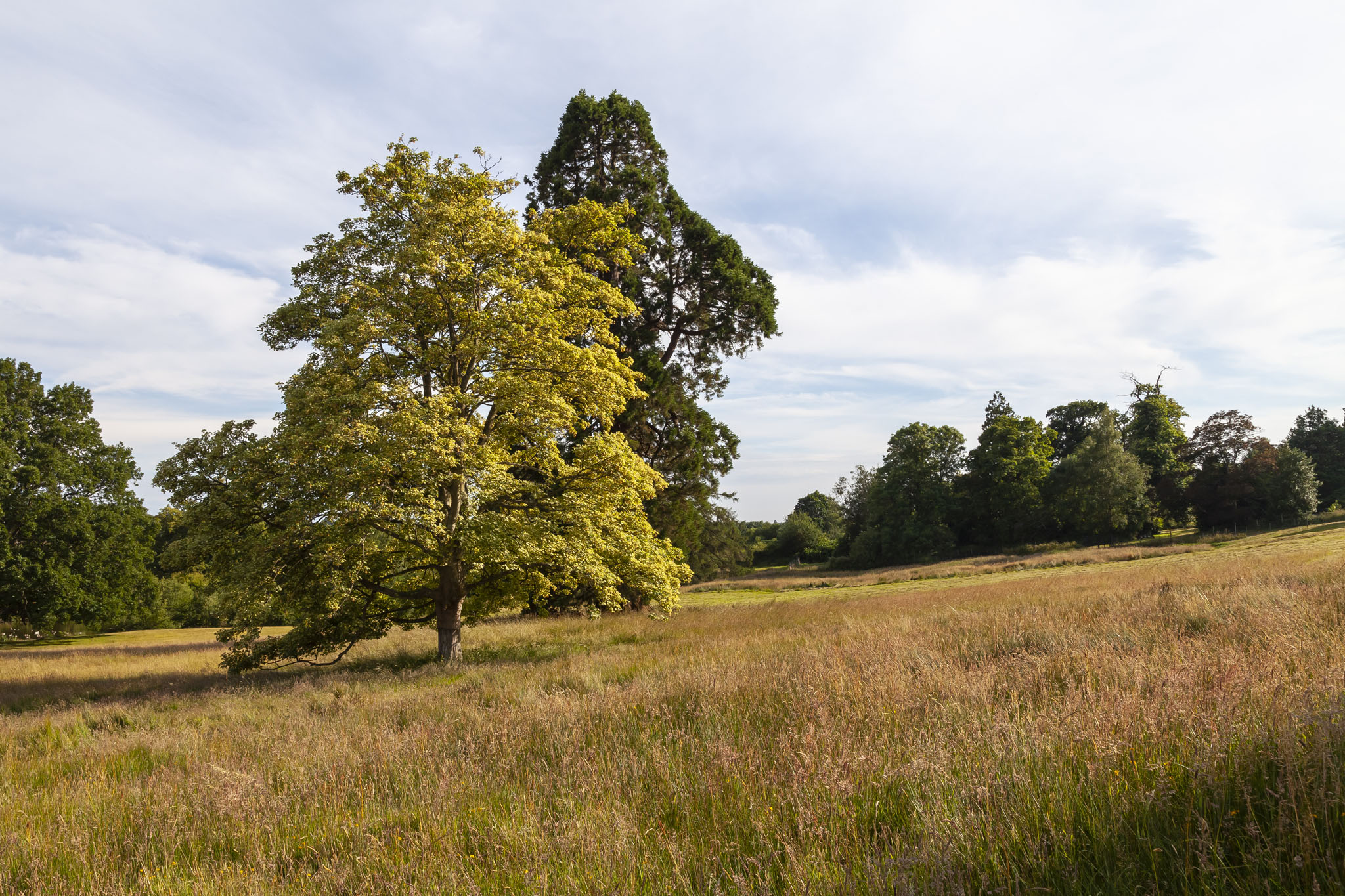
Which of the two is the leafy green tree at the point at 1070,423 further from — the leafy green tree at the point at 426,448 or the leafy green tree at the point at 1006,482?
the leafy green tree at the point at 426,448

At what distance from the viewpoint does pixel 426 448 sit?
455 inches

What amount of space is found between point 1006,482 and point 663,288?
165ft

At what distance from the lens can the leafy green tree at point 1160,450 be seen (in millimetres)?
56656

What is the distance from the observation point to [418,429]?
37.2 ft

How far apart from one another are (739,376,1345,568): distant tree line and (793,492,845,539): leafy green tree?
87.5ft

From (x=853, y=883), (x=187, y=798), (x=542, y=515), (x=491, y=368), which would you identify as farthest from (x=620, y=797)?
(x=491, y=368)

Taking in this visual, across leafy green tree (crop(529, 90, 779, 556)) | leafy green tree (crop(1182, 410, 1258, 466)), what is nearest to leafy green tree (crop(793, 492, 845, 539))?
leafy green tree (crop(1182, 410, 1258, 466))

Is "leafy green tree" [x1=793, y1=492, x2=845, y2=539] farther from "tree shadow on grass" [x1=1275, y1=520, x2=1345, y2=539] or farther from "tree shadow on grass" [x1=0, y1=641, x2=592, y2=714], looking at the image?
"tree shadow on grass" [x1=0, y1=641, x2=592, y2=714]

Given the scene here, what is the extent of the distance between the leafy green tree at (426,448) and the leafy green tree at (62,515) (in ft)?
89.2

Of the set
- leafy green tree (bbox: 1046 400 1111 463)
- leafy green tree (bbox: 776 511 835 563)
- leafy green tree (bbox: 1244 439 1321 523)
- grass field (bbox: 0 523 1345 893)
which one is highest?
leafy green tree (bbox: 1046 400 1111 463)

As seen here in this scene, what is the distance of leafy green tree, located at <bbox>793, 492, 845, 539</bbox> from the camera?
3932 inches

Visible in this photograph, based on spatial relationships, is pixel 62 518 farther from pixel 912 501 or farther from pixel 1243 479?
pixel 1243 479

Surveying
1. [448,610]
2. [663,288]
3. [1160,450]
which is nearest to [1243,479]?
[1160,450]

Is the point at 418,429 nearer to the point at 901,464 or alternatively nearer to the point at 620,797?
the point at 620,797
